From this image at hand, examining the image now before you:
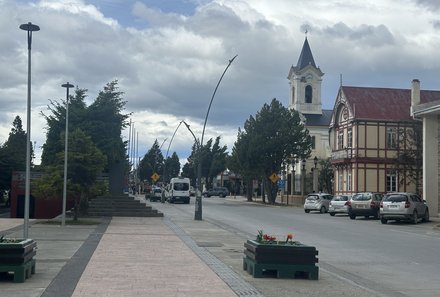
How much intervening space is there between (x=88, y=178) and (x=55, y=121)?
463 inches

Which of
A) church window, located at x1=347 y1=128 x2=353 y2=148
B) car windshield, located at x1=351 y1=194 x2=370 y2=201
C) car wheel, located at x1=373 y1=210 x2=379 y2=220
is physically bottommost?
car wheel, located at x1=373 y1=210 x2=379 y2=220

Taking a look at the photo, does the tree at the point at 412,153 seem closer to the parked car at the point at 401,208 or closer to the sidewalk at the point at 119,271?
the parked car at the point at 401,208

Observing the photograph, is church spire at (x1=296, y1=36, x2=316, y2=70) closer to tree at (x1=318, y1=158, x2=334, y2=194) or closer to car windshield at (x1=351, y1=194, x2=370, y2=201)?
tree at (x1=318, y1=158, x2=334, y2=194)

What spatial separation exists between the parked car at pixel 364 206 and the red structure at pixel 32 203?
55.8 feet

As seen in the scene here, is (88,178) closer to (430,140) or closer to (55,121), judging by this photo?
(55,121)

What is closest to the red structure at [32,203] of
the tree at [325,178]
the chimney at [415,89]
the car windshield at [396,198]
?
the car windshield at [396,198]

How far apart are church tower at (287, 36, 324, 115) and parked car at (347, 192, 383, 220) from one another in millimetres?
49150

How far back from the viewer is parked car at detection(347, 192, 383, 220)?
40188 millimetres

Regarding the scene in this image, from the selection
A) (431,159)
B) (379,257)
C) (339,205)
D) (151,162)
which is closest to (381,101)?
(339,205)

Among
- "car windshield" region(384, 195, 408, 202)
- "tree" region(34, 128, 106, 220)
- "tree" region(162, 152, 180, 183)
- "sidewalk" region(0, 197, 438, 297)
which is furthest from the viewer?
"tree" region(162, 152, 180, 183)

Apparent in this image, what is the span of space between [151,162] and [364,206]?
3908 inches

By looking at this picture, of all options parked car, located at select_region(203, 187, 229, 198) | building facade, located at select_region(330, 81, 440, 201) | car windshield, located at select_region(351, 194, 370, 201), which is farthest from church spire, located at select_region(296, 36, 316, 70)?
car windshield, located at select_region(351, 194, 370, 201)

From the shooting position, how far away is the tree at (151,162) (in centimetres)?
13325

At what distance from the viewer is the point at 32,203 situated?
39.4 metres
